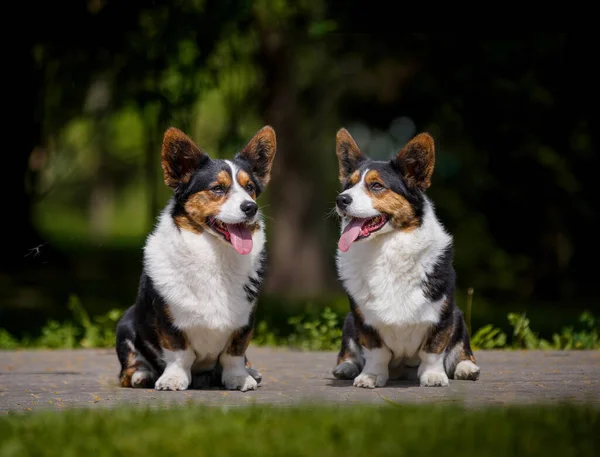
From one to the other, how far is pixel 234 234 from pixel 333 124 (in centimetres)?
1140

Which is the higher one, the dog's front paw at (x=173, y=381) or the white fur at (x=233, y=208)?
the white fur at (x=233, y=208)

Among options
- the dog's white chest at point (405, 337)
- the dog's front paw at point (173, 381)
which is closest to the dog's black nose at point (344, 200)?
the dog's white chest at point (405, 337)

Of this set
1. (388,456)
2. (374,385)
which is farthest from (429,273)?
(388,456)

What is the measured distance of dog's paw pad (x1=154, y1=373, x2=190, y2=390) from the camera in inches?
235

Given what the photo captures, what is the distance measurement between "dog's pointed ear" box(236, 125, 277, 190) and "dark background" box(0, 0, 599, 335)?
5.31m

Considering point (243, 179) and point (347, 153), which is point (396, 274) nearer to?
point (347, 153)

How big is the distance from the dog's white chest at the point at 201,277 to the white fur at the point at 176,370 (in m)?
0.16

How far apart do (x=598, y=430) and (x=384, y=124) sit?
12631 mm

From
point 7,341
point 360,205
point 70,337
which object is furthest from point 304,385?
point 7,341

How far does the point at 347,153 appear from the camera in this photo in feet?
21.5

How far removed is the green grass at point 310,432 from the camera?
3.90m

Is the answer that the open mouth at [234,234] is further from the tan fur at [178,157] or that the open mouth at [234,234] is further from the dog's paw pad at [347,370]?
the dog's paw pad at [347,370]

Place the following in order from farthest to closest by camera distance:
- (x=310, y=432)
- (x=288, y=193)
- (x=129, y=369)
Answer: (x=288, y=193) → (x=129, y=369) → (x=310, y=432)

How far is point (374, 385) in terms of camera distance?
6098 mm
